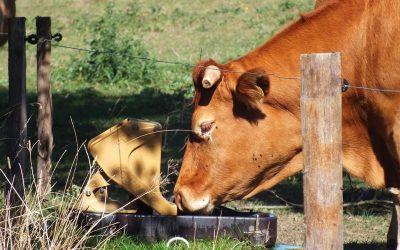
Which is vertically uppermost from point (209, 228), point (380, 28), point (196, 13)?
point (196, 13)

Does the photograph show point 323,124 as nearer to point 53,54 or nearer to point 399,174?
point 399,174

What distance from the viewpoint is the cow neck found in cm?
622

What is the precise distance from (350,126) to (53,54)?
11.1 m

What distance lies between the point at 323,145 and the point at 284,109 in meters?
1.67

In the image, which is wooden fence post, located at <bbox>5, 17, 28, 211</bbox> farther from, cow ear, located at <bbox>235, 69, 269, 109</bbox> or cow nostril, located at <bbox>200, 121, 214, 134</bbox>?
cow ear, located at <bbox>235, 69, 269, 109</bbox>

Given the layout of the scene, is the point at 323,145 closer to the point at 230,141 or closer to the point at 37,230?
the point at 230,141

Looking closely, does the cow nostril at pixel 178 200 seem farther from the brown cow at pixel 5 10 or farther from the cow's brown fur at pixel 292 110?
the brown cow at pixel 5 10

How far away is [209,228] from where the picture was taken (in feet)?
21.6

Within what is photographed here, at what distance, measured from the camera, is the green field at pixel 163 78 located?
845 cm

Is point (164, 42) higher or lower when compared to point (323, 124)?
higher

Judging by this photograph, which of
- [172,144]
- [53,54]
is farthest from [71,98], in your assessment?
[53,54]

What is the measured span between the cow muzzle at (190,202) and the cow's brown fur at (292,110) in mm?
18

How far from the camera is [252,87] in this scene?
6.08 meters

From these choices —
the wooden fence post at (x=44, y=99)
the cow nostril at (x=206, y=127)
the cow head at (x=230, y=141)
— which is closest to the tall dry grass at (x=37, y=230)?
the cow head at (x=230, y=141)
